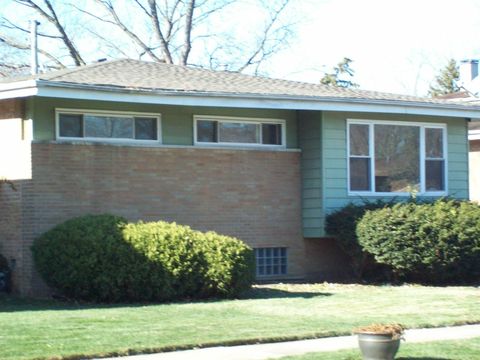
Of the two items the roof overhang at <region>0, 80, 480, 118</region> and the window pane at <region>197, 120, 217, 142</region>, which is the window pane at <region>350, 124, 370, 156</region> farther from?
the window pane at <region>197, 120, 217, 142</region>

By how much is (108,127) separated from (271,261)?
475 cm

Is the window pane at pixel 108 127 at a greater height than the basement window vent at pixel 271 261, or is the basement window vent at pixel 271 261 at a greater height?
the window pane at pixel 108 127

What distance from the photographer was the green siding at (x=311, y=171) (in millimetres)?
21141

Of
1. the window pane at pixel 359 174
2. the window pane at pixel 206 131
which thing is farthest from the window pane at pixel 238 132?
the window pane at pixel 359 174

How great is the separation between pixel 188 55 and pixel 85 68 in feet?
67.2

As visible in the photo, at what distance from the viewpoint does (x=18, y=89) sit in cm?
1738

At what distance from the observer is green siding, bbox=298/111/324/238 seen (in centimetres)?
2114

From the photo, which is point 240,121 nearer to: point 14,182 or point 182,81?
point 182,81

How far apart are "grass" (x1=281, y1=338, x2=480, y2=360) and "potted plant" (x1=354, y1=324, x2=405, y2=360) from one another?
0.69 meters

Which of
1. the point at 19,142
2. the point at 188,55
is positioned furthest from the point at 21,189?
the point at 188,55

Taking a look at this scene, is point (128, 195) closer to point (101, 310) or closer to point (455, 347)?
point (101, 310)

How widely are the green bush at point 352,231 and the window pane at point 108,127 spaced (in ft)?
15.4

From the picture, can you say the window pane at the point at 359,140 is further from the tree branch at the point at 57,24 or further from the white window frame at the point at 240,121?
the tree branch at the point at 57,24

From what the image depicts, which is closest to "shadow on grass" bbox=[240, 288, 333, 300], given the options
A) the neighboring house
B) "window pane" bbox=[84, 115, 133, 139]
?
"window pane" bbox=[84, 115, 133, 139]
